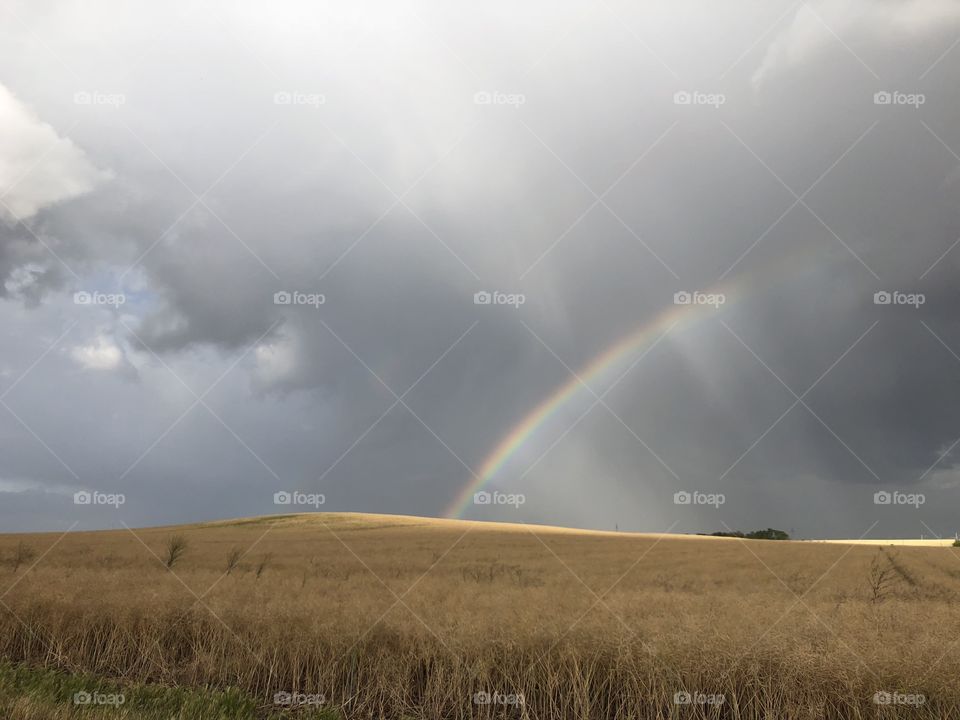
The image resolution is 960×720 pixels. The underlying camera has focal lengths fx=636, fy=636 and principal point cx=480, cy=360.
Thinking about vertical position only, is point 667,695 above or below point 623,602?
below

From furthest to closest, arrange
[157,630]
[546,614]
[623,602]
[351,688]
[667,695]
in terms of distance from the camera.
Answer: [623,602] < [157,630] < [546,614] < [351,688] < [667,695]

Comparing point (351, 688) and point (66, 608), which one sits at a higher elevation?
point (66, 608)

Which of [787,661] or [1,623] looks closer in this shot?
[787,661]

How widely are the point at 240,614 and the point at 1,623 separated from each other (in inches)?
203

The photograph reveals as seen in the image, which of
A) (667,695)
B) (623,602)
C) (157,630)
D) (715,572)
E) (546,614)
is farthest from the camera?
(715,572)

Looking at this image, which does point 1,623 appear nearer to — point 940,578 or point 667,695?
point 667,695

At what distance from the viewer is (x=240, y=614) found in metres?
11.7

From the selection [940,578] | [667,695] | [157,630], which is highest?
[940,578]

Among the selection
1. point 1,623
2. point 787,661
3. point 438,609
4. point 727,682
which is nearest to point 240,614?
point 438,609

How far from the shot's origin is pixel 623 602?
12.6 meters

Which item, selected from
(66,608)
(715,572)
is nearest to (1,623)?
(66,608)

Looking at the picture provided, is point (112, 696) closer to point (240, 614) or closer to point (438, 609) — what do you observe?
point (240, 614)

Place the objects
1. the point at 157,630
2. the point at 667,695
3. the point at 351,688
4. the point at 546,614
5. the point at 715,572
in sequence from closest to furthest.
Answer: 1. the point at 667,695
2. the point at 351,688
3. the point at 546,614
4. the point at 157,630
5. the point at 715,572

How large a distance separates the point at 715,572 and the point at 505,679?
1388 cm
